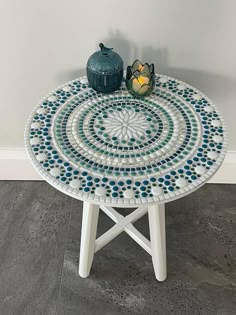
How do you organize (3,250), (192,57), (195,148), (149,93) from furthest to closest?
(3,250), (192,57), (149,93), (195,148)

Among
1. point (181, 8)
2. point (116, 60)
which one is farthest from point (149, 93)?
point (181, 8)

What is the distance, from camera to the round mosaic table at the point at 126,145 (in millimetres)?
846

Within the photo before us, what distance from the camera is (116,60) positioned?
0.99 metres

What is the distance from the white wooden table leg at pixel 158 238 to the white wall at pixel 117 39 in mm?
376

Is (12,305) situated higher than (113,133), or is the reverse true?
(113,133)

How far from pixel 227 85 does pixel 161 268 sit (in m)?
0.51

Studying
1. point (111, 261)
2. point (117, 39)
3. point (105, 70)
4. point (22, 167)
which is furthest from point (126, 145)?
point (22, 167)

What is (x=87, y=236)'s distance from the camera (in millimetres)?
1064

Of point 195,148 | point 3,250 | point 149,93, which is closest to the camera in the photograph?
point 195,148

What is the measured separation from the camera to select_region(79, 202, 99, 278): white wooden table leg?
3.31ft

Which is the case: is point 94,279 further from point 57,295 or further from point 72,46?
point 72,46

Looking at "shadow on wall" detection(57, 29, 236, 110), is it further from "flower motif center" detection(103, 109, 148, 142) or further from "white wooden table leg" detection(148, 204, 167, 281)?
"white wooden table leg" detection(148, 204, 167, 281)

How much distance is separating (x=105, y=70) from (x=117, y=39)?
0.48ft

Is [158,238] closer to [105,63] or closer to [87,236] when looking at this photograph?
[87,236]
